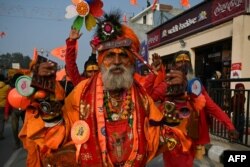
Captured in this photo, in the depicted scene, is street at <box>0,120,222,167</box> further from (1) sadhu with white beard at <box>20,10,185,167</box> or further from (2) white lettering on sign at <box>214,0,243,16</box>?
(2) white lettering on sign at <box>214,0,243,16</box>

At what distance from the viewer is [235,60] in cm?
1116

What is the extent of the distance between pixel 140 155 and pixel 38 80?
104 centimetres

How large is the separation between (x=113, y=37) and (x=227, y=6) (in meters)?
9.62

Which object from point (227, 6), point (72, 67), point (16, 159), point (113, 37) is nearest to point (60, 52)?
point (72, 67)

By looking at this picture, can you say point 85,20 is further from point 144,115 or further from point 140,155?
point 140,155

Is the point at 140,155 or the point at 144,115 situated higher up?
the point at 144,115

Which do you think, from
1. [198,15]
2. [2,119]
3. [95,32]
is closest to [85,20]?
[95,32]

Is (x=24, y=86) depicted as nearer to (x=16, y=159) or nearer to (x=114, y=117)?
(x=114, y=117)

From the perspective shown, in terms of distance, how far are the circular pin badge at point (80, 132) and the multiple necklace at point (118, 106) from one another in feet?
0.74

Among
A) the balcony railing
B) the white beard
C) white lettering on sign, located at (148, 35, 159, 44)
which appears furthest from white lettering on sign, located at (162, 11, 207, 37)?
the white beard

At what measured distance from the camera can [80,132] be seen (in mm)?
2879

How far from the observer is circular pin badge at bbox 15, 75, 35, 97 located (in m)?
2.69

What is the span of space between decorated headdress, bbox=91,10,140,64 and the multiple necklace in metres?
0.35

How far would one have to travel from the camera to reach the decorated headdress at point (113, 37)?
10.2ft
